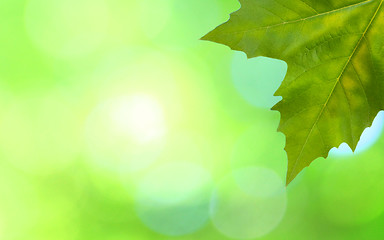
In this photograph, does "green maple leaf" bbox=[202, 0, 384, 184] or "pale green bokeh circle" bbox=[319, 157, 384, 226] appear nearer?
"green maple leaf" bbox=[202, 0, 384, 184]

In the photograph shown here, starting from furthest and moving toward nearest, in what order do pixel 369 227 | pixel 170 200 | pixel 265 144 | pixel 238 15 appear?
pixel 265 144 → pixel 170 200 → pixel 369 227 → pixel 238 15

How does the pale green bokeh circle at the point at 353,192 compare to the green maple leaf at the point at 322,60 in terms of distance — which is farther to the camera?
the pale green bokeh circle at the point at 353,192

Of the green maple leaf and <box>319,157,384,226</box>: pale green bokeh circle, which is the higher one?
<box>319,157,384,226</box>: pale green bokeh circle

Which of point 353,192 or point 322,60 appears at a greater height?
point 353,192

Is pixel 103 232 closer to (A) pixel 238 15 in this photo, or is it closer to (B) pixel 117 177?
(B) pixel 117 177

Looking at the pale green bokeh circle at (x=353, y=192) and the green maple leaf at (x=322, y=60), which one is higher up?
the pale green bokeh circle at (x=353, y=192)

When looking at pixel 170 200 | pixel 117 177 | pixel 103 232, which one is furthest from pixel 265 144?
pixel 103 232

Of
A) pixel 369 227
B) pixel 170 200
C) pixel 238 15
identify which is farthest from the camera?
pixel 170 200

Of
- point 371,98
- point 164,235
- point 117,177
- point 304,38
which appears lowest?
point 371,98
